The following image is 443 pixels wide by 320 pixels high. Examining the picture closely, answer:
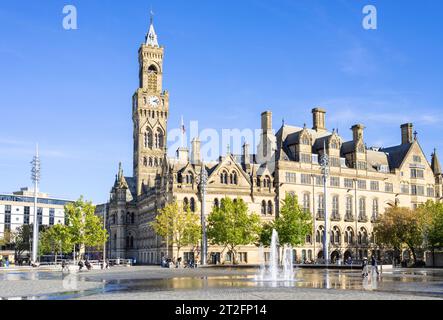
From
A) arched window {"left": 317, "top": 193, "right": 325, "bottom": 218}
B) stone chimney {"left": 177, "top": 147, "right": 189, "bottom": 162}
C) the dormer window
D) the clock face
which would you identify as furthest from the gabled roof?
the clock face

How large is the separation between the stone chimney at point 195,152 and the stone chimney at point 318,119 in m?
23.0

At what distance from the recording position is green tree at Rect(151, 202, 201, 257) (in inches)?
3553

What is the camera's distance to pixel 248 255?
326ft

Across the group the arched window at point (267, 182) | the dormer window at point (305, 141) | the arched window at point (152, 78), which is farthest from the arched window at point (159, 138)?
the dormer window at point (305, 141)

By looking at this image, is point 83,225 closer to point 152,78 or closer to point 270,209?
point 270,209

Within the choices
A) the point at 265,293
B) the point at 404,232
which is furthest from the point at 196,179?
the point at 265,293

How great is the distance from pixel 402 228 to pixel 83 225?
46602mm

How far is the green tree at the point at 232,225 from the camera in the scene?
8894 cm

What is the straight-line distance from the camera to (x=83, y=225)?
8956cm

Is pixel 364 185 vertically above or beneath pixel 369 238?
above

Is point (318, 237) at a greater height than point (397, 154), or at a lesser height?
lesser

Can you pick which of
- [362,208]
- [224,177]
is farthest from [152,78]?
[362,208]

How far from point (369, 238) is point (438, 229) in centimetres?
2881
